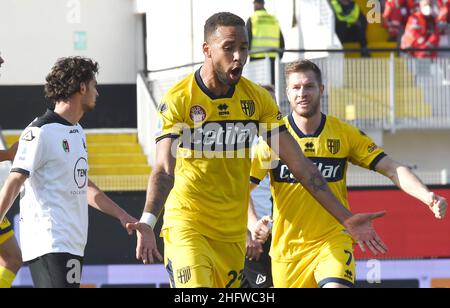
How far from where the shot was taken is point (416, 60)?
16.6 m

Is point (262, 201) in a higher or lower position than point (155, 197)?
lower

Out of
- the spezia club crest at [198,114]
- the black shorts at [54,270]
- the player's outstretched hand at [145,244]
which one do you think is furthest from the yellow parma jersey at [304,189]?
the player's outstretched hand at [145,244]

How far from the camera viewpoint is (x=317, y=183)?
768 centimetres

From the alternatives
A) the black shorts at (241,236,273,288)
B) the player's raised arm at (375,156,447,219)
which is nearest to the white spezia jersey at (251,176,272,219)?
the black shorts at (241,236,273,288)

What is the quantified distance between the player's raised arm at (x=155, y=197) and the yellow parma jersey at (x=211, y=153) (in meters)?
0.30

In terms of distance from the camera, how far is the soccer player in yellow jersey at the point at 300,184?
8688 millimetres

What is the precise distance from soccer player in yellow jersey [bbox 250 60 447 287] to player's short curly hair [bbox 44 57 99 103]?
1.57 meters

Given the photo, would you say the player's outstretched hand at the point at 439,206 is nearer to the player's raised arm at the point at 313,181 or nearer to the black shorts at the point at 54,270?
the player's raised arm at the point at 313,181

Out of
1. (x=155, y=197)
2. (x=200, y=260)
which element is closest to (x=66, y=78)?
(x=155, y=197)

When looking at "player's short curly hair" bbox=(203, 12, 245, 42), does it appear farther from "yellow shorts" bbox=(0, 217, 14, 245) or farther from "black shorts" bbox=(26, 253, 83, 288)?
"yellow shorts" bbox=(0, 217, 14, 245)

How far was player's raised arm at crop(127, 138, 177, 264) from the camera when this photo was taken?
657 centimetres

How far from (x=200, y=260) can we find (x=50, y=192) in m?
1.21

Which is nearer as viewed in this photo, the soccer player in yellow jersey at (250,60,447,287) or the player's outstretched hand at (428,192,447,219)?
the player's outstretched hand at (428,192,447,219)

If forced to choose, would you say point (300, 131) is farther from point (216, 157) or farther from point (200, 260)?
point (200, 260)
